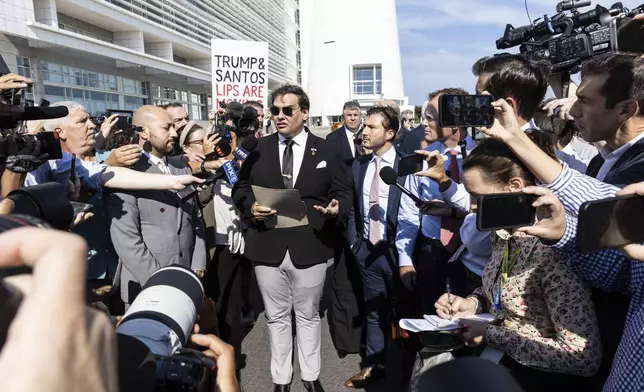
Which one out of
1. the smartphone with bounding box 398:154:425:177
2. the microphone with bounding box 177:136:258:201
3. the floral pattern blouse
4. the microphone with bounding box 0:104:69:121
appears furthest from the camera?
the microphone with bounding box 177:136:258:201

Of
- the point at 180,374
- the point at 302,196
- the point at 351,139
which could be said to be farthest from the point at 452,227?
the point at 351,139

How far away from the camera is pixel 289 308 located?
3.15 meters

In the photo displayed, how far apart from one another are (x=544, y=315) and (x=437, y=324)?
1.32ft

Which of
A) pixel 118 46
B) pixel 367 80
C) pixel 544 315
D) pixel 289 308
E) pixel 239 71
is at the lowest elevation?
pixel 289 308

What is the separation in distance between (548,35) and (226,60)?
440cm

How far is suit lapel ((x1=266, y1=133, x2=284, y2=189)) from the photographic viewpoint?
3123 millimetres

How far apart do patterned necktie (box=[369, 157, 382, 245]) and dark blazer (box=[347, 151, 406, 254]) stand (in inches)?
3.1

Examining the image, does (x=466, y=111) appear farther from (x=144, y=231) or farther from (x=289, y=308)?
(x=144, y=231)

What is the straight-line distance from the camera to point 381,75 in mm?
28047

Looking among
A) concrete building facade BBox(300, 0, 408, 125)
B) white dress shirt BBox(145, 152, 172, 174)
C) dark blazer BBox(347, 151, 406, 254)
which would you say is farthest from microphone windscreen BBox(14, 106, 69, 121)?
concrete building facade BBox(300, 0, 408, 125)

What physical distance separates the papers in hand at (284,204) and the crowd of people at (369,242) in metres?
0.05

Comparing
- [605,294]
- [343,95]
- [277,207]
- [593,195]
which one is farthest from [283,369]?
[343,95]

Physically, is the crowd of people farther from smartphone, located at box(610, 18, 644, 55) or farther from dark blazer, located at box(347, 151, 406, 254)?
smartphone, located at box(610, 18, 644, 55)

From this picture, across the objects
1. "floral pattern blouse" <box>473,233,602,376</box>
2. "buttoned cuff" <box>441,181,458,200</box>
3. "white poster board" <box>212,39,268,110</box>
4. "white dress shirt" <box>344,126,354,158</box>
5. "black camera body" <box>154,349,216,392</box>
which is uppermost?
"white poster board" <box>212,39,268,110</box>
